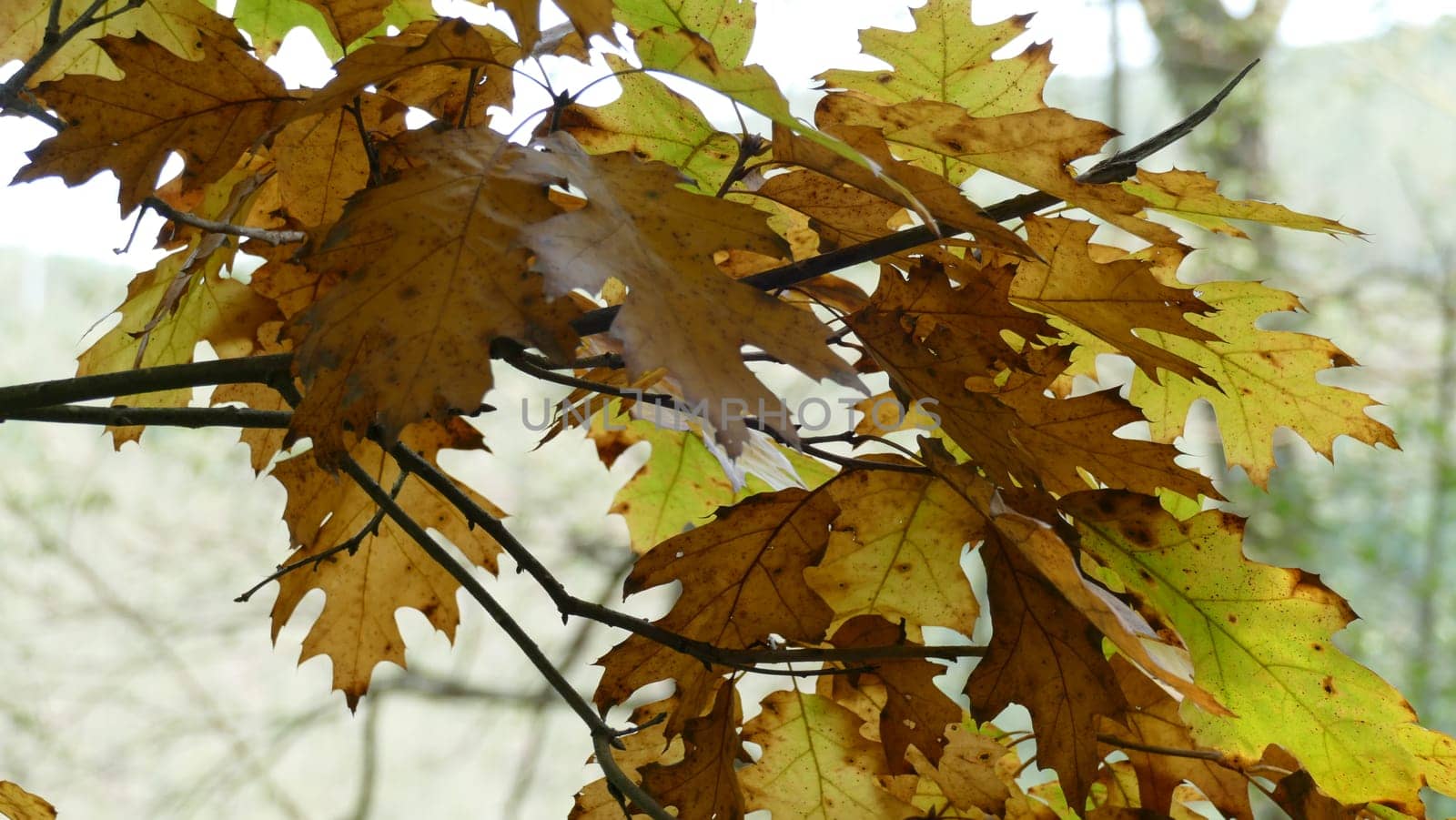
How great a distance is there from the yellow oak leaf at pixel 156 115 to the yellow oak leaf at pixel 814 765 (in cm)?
34

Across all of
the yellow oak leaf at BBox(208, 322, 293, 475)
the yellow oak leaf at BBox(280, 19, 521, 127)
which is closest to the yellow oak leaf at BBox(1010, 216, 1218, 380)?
the yellow oak leaf at BBox(280, 19, 521, 127)

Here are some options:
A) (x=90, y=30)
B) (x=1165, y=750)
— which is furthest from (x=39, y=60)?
(x=1165, y=750)

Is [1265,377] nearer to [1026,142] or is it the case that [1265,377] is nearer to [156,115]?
[1026,142]

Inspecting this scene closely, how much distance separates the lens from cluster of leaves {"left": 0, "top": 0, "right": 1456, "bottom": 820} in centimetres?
30

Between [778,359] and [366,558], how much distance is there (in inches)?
15.3

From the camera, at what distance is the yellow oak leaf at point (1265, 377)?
21.5 inches

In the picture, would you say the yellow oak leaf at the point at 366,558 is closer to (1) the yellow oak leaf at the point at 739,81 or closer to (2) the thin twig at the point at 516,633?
(2) the thin twig at the point at 516,633

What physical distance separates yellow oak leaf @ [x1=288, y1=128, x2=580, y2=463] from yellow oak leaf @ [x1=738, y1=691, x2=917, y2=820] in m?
0.29

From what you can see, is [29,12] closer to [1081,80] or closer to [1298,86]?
[1081,80]

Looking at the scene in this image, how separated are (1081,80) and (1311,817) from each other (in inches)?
194

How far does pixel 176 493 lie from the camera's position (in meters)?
3.66

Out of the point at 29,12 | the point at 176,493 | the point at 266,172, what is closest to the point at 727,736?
the point at 266,172

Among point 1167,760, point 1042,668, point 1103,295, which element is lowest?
point 1167,760

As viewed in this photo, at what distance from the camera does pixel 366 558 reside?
596mm
